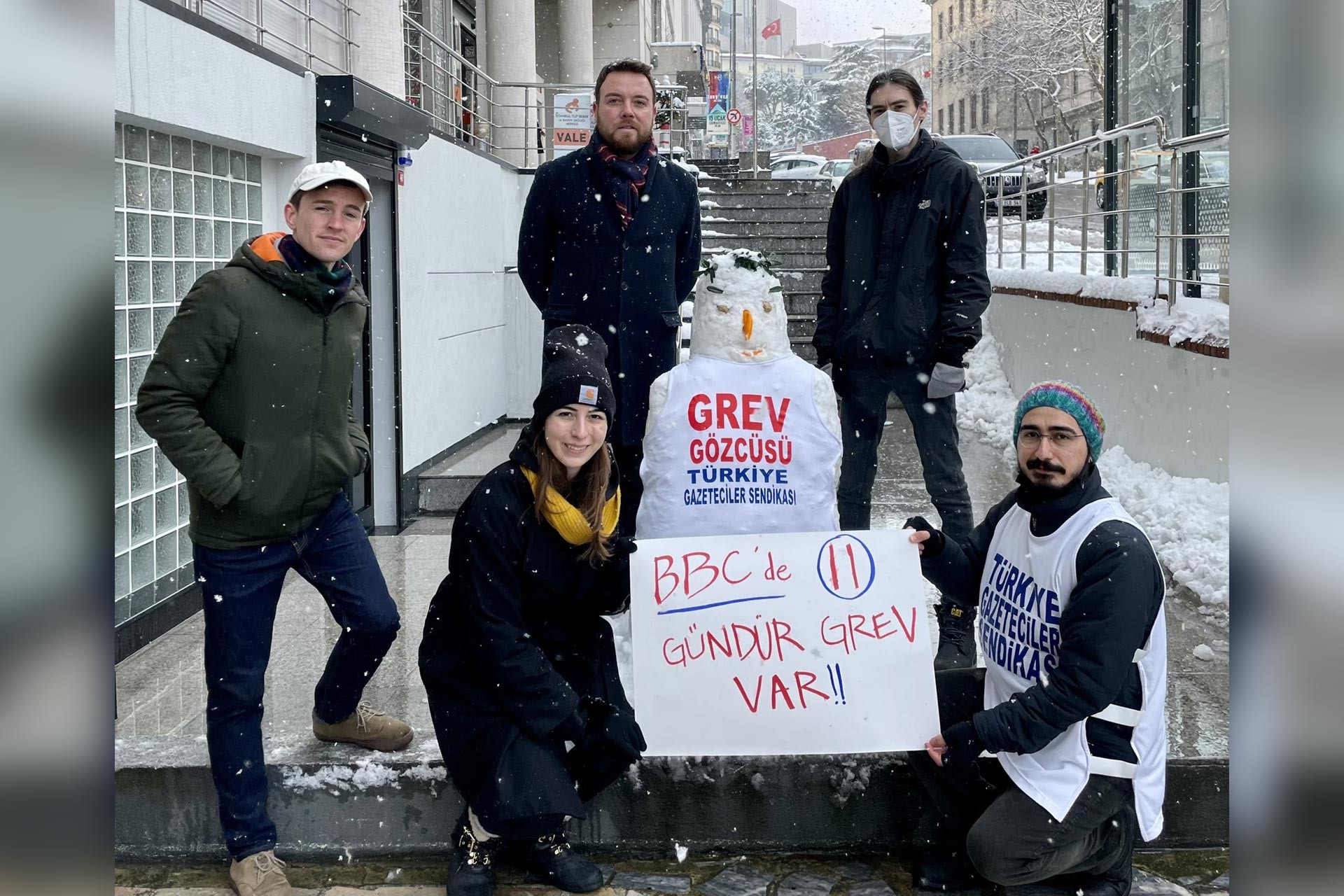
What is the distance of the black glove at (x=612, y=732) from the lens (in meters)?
3.20

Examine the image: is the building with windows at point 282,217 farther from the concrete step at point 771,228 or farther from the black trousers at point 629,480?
the concrete step at point 771,228

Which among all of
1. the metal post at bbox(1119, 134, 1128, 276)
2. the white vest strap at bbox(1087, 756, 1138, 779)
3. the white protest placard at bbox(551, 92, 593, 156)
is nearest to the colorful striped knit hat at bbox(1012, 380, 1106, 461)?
the white vest strap at bbox(1087, 756, 1138, 779)

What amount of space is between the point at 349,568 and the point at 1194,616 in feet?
11.4

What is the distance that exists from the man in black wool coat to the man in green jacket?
103cm

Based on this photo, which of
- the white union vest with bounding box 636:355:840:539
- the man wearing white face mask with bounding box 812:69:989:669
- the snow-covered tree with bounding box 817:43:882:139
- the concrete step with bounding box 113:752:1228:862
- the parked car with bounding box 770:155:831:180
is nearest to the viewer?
the concrete step with bounding box 113:752:1228:862

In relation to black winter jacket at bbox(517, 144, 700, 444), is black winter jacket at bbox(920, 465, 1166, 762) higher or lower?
lower

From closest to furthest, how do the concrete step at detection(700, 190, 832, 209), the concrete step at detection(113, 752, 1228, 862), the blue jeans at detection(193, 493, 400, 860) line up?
the blue jeans at detection(193, 493, 400, 860), the concrete step at detection(113, 752, 1228, 862), the concrete step at detection(700, 190, 832, 209)

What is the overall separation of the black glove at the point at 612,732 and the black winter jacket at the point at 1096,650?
0.90 metres

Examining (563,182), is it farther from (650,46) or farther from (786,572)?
(650,46)

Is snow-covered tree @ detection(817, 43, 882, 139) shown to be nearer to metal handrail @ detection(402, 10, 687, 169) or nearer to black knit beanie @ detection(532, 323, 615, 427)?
metal handrail @ detection(402, 10, 687, 169)

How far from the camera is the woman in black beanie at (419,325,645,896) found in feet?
10.1

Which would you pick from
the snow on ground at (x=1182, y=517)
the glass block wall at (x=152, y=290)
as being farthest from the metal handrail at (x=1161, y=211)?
the glass block wall at (x=152, y=290)

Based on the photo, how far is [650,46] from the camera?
102 ft
